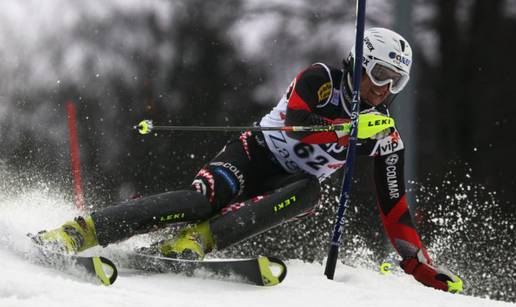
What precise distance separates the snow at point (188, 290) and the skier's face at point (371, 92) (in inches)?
34.8

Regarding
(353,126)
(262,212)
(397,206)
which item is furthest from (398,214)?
(262,212)

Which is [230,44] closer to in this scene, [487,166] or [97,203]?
[97,203]

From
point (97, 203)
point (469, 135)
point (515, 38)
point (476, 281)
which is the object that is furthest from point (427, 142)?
point (97, 203)

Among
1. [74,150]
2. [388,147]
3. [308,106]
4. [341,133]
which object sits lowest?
[74,150]

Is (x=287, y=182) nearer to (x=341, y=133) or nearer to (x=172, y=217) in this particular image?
(x=341, y=133)

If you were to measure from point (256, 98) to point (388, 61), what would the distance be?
341 inches

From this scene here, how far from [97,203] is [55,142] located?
2184 millimetres

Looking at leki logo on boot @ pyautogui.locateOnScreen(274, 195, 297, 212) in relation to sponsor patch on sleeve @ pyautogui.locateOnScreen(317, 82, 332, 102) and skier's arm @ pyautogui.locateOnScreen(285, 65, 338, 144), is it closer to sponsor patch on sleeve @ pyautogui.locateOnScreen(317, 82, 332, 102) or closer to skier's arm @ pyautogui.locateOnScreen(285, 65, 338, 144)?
skier's arm @ pyautogui.locateOnScreen(285, 65, 338, 144)

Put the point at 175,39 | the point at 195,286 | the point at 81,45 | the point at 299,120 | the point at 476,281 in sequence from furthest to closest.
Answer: the point at 81,45, the point at 175,39, the point at 476,281, the point at 299,120, the point at 195,286

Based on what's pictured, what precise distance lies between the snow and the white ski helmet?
0.99m

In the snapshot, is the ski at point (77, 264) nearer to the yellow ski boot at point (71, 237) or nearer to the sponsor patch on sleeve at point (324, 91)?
the yellow ski boot at point (71, 237)

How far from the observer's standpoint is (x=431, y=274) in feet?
15.1

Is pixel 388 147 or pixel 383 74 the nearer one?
pixel 383 74

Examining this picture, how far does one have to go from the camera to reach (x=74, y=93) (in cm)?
1602
